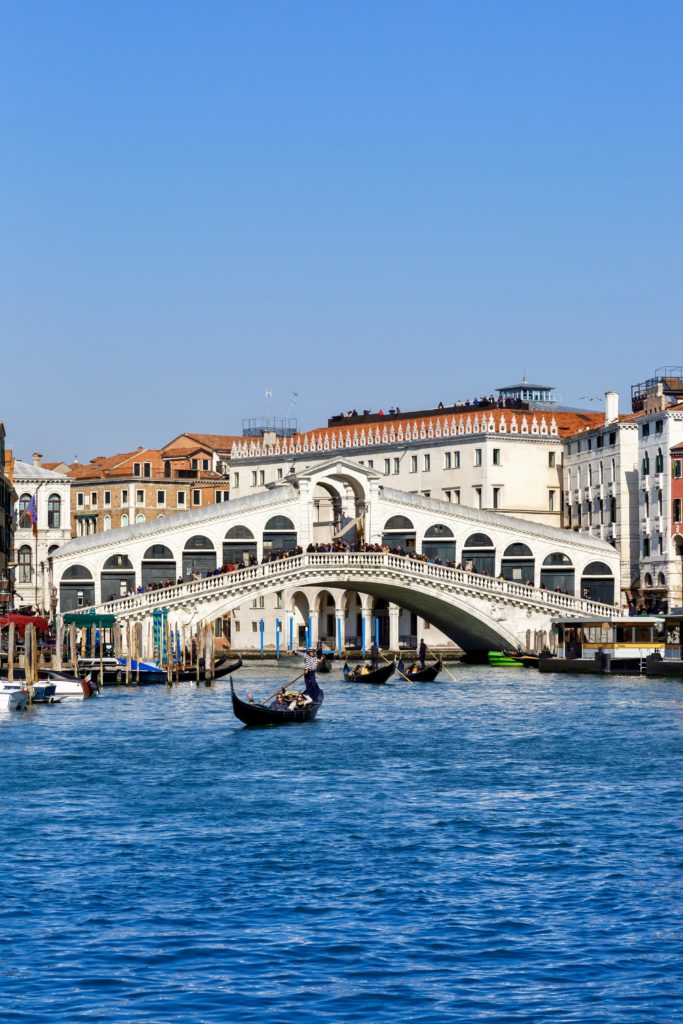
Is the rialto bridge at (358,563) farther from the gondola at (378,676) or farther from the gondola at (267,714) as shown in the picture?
the gondola at (267,714)

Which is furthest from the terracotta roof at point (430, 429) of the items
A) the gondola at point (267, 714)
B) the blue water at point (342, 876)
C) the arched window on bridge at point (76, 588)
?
the blue water at point (342, 876)

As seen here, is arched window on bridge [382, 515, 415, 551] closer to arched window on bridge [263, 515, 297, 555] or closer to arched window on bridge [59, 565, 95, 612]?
arched window on bridge [263, 515, 297, 555]

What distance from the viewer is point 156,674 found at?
2013 inches

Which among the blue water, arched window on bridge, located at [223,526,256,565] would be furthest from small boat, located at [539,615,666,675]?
the blue water

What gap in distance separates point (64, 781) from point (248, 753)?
16.1ft

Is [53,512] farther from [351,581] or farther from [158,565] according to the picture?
[351,581]

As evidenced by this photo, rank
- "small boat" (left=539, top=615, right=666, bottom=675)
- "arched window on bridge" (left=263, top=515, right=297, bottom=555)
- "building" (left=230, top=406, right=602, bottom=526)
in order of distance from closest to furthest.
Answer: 1. "small boat" (left=539, top=615, right=666, bottom=675)
2. "arched window on bridge" (left=263, top=515, right=297, bottom=555)
3. "building" (left=230, top=406, right=602, bottom=526)

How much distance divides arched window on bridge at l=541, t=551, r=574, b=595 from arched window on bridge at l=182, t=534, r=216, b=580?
11090 millimetres

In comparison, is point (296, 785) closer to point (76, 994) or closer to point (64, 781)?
point (64, 781)

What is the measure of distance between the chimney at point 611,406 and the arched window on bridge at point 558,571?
25.9 feet

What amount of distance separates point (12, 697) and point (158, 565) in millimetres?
21627

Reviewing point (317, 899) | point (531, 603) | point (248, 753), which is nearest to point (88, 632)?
point (531, 603)

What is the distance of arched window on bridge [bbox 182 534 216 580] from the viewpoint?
62.3 meters

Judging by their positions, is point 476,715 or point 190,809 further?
point 476,715
